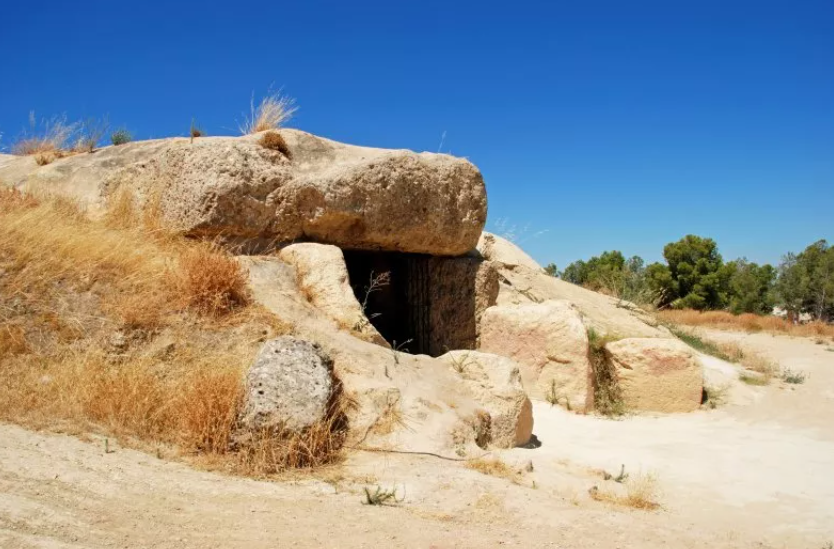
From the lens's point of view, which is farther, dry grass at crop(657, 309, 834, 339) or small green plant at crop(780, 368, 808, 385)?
dry grass at crop(657, 309, 834, 339)

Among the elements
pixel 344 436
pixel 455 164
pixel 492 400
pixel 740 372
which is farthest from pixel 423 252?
pixel 740 372

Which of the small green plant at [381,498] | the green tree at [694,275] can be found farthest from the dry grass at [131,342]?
the green tree at [694,275]

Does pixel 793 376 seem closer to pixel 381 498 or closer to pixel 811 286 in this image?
A: pixel 381 498

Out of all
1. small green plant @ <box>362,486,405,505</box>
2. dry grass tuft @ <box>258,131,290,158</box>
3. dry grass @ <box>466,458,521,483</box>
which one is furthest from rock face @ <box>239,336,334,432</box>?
dry grass tuft @ <box>258,131,290,158</box>

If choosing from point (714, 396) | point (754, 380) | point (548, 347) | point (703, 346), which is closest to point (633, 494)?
point (548, 347)

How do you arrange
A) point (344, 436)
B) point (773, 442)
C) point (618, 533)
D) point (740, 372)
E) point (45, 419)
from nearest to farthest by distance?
point (618, 533) < point (45, 419) < point (344, 436) < point (773, 442) < point (740, 372)

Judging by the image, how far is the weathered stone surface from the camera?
10.3 m

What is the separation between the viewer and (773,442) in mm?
5539

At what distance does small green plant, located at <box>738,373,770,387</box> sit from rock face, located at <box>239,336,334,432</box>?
19.6 feet

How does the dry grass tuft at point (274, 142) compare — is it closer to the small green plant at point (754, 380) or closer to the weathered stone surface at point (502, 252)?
the weathered stone surface at point (502, 252)

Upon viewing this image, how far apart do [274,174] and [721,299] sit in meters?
15.8

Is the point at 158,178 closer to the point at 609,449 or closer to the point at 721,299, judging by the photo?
the point at 609,449

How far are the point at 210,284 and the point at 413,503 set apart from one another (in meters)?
2.50

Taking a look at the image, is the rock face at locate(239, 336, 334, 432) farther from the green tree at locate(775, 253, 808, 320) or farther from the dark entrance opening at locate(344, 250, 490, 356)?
the green tree at locate(775, 253, 808, 320)
